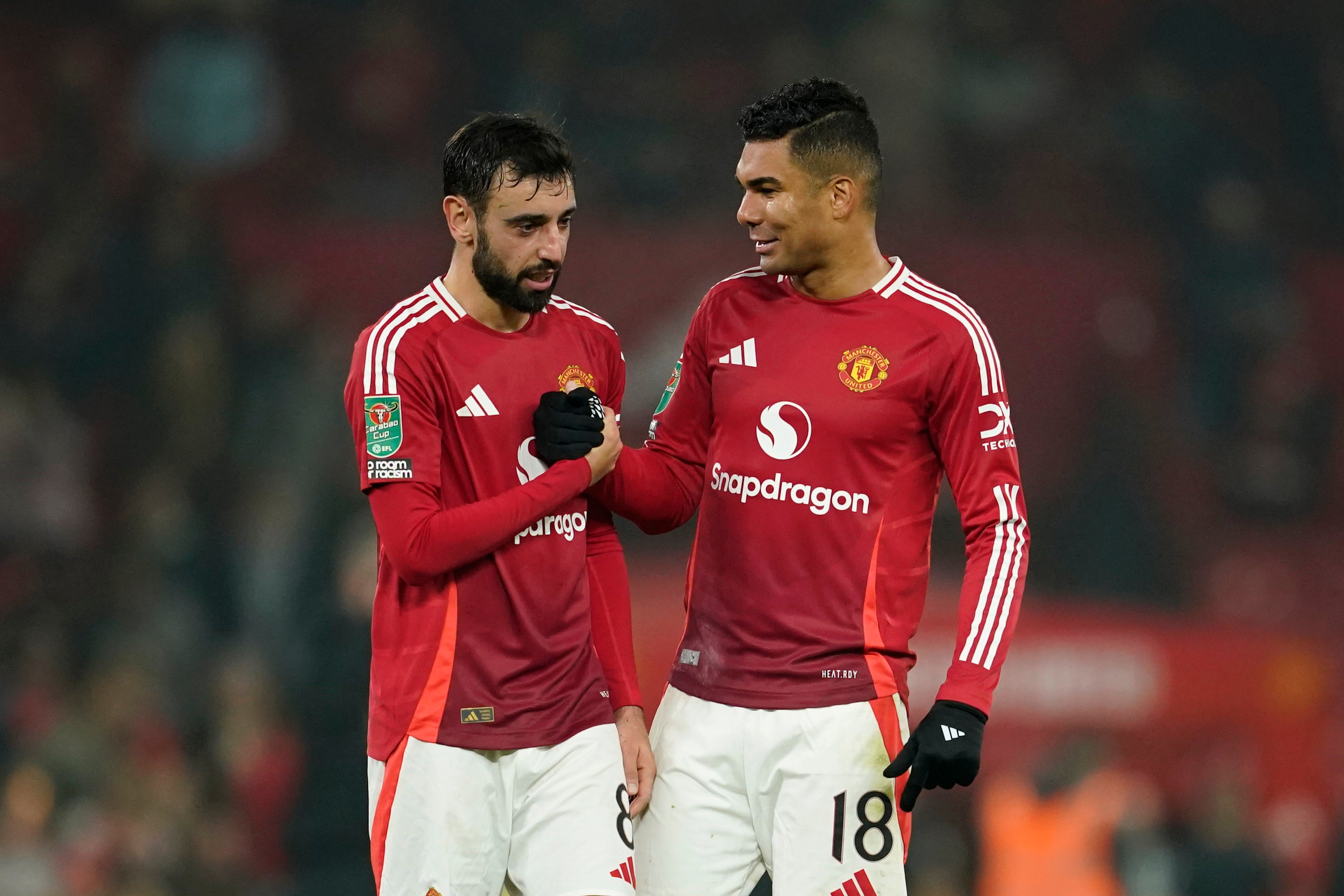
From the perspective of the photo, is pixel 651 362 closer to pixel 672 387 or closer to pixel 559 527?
pixel 672 387

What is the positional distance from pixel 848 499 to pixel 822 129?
664 mm

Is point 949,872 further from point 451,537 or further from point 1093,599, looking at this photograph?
point 451,537

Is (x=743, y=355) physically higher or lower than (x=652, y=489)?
higher

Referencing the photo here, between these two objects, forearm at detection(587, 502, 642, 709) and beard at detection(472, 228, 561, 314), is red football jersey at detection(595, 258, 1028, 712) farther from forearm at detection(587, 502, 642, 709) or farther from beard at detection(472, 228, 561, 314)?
beard at detection(472, 228, 561, 314)

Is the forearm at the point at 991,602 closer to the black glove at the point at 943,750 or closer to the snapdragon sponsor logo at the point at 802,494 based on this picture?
the black glove at the point at 943,750

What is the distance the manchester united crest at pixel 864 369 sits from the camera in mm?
2666

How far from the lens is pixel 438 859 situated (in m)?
2.47

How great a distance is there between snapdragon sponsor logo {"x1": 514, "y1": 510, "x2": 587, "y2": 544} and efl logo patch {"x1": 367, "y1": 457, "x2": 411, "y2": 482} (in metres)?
0.22

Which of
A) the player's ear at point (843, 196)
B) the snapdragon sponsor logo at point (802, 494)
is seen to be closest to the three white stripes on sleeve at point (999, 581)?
the snapdragon sponsor logo at point (802, 494)

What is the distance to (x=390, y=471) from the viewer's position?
2.49 metres

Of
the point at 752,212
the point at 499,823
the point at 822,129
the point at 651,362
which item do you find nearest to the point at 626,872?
the point at 499,823

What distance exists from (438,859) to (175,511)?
4.77 m

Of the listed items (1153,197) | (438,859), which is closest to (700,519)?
(438,859)

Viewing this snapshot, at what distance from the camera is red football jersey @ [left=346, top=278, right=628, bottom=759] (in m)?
2.52
